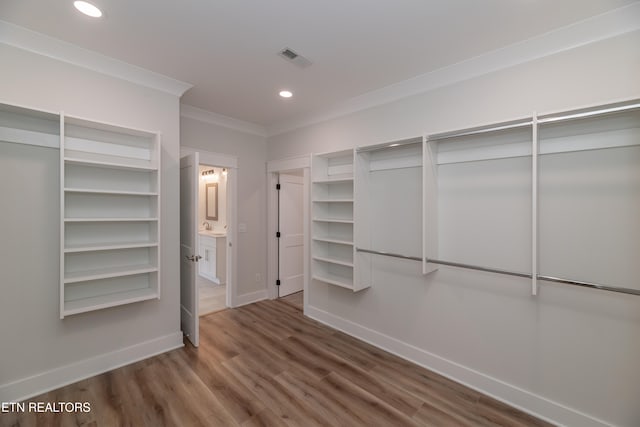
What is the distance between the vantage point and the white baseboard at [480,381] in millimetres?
1974

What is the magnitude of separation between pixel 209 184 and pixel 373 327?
4.62 metres

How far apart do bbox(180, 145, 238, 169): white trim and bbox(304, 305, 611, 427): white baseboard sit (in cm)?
270

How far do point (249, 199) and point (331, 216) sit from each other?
1.48 meters

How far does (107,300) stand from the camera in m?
2.46

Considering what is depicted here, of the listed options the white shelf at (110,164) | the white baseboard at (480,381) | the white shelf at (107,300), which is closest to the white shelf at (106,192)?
the white shelf at (110,164)

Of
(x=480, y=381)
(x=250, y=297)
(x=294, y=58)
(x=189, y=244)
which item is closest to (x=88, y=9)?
(x=294, y=58)

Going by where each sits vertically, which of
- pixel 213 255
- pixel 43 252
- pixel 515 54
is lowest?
pixel 213 255

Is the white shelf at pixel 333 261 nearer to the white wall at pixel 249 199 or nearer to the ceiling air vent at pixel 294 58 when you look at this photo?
the white wall at pixel 249 199

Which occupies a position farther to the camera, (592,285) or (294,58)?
(294,58)

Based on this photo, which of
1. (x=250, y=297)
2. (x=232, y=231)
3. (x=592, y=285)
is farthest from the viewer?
(x=250, y=297)

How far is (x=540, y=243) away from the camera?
6.92 feet

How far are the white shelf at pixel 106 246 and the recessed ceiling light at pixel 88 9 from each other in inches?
68.3

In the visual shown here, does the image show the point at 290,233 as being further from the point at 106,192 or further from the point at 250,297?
the point at 106,192

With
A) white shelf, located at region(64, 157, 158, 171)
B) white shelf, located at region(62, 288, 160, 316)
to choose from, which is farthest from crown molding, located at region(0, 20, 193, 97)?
white shelf, located at region(62, 288, 160, 316)
